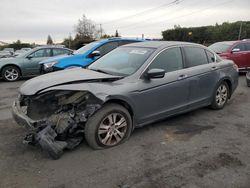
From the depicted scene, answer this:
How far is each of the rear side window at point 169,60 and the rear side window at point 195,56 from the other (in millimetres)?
231

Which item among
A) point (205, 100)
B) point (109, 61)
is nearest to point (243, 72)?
point (205, 100)

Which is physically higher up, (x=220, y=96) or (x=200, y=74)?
(x=200, y=74)

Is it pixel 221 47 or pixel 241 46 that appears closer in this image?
pixel 241 46

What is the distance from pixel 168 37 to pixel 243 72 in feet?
86.8

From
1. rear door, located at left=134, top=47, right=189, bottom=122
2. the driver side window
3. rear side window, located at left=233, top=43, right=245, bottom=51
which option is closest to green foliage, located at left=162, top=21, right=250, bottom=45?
rear side window, located at left=233, top=43, right=245, bottom=51

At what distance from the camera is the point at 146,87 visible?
4.16 meters

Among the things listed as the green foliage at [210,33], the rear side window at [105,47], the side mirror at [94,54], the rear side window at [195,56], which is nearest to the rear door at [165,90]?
the rear side window at [195,56]

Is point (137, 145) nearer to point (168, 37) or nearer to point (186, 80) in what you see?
point (186, 80)

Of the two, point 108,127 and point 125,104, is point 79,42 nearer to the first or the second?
point 125,104

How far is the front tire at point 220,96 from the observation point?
563cm

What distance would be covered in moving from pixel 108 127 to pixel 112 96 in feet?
1.58

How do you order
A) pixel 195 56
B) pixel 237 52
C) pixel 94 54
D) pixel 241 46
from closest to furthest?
1. pixel 195 56
2. pixel 94 54
3. pixel 237 52
4. pixel 241 46

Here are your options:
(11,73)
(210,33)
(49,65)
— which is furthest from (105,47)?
(210,33)

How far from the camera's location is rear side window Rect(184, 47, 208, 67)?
5004 mm
